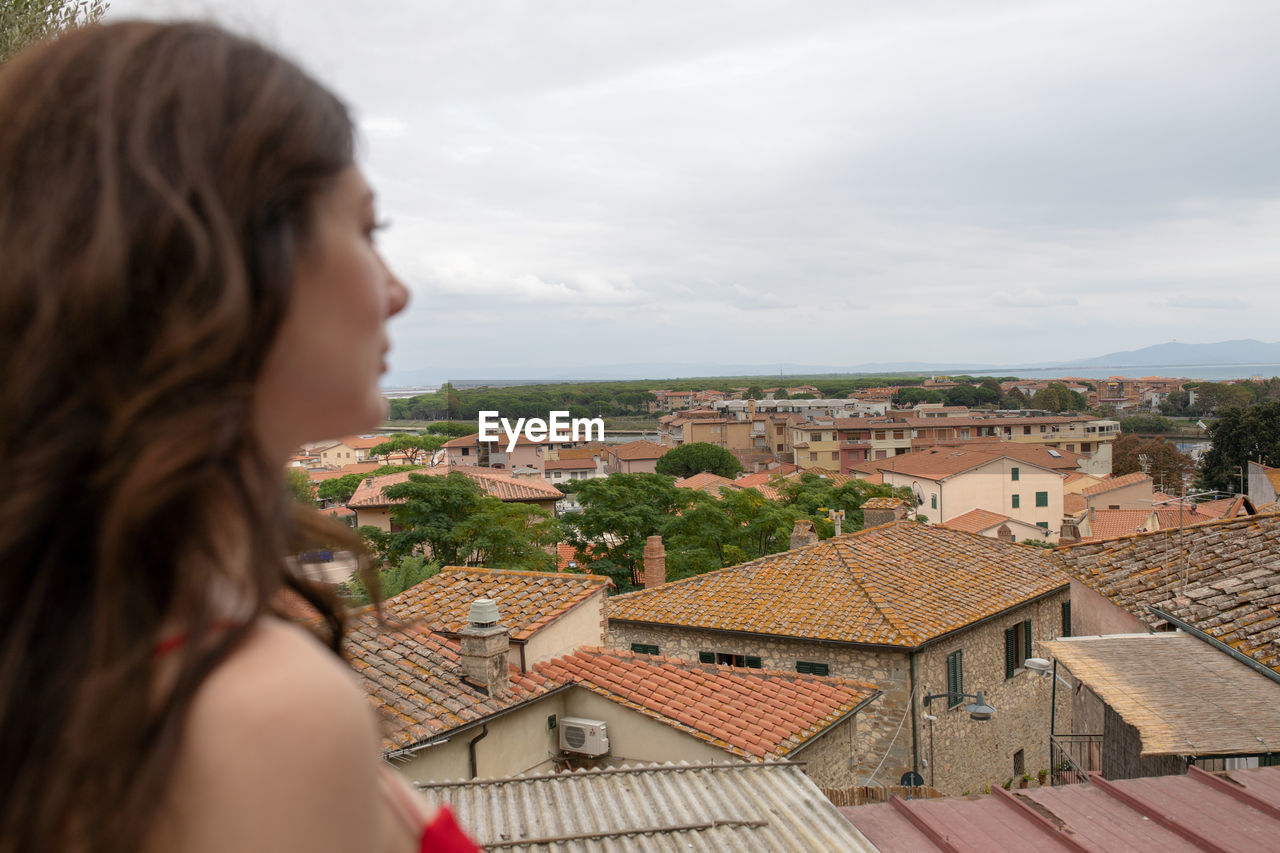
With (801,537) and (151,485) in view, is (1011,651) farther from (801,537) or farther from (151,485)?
(151,485)

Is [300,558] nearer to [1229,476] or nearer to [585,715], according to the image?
[585,715]

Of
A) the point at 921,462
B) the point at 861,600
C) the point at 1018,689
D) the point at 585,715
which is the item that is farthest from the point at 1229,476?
the point at 585,715

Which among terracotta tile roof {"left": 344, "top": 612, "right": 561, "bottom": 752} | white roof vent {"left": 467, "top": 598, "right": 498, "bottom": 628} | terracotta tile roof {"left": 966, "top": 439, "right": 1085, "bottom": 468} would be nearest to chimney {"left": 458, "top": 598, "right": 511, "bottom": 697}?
white roof vent {"left": 467, "top": 598, "right": 498, "bottom": 628}

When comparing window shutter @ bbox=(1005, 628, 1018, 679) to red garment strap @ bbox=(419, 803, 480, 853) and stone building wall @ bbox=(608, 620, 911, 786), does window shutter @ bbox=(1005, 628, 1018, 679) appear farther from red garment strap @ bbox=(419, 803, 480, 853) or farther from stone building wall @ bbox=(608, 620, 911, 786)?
red garment strap @ bbox=(419, 803, 480, 853)

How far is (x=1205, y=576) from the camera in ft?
37.2

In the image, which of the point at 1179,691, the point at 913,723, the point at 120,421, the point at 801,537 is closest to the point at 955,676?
the point at 913,723

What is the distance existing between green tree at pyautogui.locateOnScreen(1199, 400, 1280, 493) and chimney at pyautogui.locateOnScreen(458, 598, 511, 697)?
54634 millimetres

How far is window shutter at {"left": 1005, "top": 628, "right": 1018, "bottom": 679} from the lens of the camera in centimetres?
1859

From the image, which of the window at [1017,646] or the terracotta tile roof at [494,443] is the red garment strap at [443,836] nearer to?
the window at [1017,646]

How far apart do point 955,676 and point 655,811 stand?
38.2ft

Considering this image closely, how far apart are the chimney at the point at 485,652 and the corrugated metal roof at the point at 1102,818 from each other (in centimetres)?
460

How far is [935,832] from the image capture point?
260 inches

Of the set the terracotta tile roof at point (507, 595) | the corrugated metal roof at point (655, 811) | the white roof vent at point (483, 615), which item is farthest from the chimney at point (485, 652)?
the corrugated metal roof at point (655, 811)
